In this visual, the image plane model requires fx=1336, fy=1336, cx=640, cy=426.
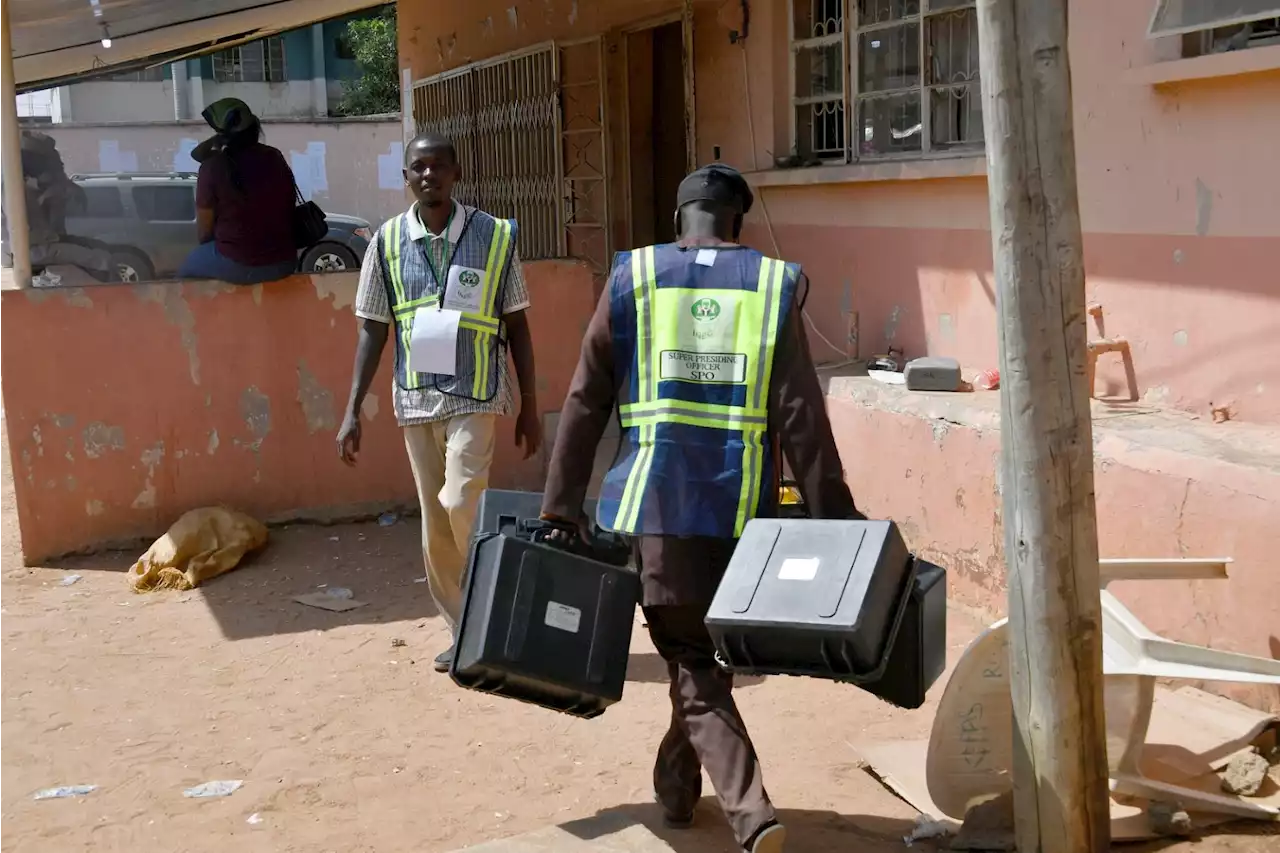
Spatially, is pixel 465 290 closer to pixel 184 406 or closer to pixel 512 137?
pixel 184 406

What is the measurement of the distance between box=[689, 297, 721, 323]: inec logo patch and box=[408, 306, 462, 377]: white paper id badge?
173 cm

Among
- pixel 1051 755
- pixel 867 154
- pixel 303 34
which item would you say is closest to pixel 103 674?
pixel 1051 755

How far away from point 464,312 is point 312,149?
22.1 metres

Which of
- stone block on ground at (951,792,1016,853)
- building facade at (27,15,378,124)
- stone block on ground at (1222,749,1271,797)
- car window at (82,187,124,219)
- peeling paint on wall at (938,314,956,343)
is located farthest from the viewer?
building facade at (27,15,378,124)

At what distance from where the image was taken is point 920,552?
217 inches

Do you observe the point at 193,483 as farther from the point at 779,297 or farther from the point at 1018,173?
the point at 1018,173

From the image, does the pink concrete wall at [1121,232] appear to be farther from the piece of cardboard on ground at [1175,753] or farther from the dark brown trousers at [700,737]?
the dark brown trousers at [700,737]

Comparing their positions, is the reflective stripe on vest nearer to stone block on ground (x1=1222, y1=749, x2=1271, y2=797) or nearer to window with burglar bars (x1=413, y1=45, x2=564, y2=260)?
stone block on ground (x1=1222, y1=749, x2=1271, y2=797)

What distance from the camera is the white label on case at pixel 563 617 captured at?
3.34 m

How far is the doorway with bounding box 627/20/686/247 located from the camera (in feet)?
31.2

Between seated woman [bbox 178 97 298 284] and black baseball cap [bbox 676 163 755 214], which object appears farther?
seated woman [bbox 178 97 298 284]

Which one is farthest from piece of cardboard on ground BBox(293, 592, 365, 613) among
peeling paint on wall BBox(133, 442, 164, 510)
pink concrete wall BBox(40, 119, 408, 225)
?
pink concrete wall BBox(40, 119, 408, 225)

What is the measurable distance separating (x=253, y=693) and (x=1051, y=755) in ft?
9.91

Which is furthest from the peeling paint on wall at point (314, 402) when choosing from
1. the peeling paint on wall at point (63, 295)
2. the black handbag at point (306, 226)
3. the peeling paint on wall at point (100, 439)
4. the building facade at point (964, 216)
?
the building facade at point (964, 216)
